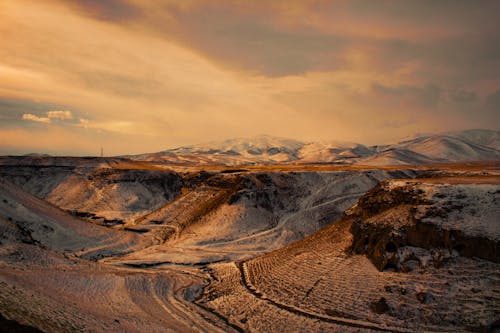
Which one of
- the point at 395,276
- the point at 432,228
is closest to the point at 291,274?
the point at 395,276

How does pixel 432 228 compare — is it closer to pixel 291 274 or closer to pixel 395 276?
pixel 395 276

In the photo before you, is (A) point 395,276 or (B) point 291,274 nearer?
(A) point 395,276

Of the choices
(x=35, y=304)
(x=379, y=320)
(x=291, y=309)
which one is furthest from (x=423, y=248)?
(x=35, y=304)

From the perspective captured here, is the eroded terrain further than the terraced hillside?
No

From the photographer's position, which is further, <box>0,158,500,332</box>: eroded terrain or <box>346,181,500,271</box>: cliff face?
<box>346,181,500,271</box>: cliff face

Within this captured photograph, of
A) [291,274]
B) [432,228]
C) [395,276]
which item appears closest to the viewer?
[395,276]

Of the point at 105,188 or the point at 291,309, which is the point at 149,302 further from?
the point at 105,188

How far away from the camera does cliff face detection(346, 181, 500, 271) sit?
71.3ft

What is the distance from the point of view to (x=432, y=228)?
23297mm

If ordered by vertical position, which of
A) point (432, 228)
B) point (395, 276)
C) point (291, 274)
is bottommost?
point (291, 274)

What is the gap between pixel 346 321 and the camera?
2014 centimetres

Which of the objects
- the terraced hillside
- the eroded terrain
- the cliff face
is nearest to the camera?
the eroded terrain

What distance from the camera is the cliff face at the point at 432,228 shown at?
71.3ft

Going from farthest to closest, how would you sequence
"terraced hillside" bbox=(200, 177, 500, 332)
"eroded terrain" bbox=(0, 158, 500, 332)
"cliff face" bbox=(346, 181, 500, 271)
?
"cliff face" bbox=(346, 181, 500, 271)
"terraced hillside" bbox=(200, 177, 500, 332)
"eroded terrain" bbox=(0, 158, 500, 332)
